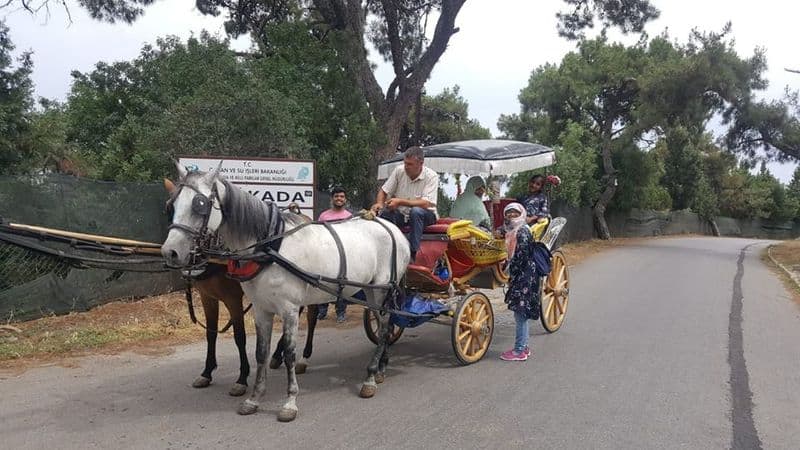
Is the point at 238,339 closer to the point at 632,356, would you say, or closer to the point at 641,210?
the point at 632,356

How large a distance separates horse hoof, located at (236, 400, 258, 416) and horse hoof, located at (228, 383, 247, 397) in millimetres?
461

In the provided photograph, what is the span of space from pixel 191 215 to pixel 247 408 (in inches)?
62.9

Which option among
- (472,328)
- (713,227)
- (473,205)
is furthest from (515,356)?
(713,227)

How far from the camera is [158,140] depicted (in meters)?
10.4

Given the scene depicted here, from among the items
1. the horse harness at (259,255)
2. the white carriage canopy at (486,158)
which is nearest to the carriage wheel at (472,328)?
the horse harness at (259,255)

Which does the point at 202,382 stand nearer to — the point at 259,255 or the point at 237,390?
the point at 237,390

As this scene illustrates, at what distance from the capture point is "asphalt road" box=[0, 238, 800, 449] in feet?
14.0

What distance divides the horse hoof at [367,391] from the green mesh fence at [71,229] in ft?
11.1

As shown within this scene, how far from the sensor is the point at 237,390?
5.14 metres

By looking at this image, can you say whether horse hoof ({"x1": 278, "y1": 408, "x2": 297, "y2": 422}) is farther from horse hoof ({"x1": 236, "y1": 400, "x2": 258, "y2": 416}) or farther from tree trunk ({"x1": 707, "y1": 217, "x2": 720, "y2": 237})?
tree trunk ({"x1": 707, "y1": 217, "x2": 720, "y2": 237})

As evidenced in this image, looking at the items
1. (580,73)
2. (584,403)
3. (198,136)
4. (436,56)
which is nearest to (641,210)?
(580,73)

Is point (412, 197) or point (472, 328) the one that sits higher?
point (412, 197)

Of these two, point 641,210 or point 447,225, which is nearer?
point 447,225

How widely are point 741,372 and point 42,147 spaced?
1060 centimetres
